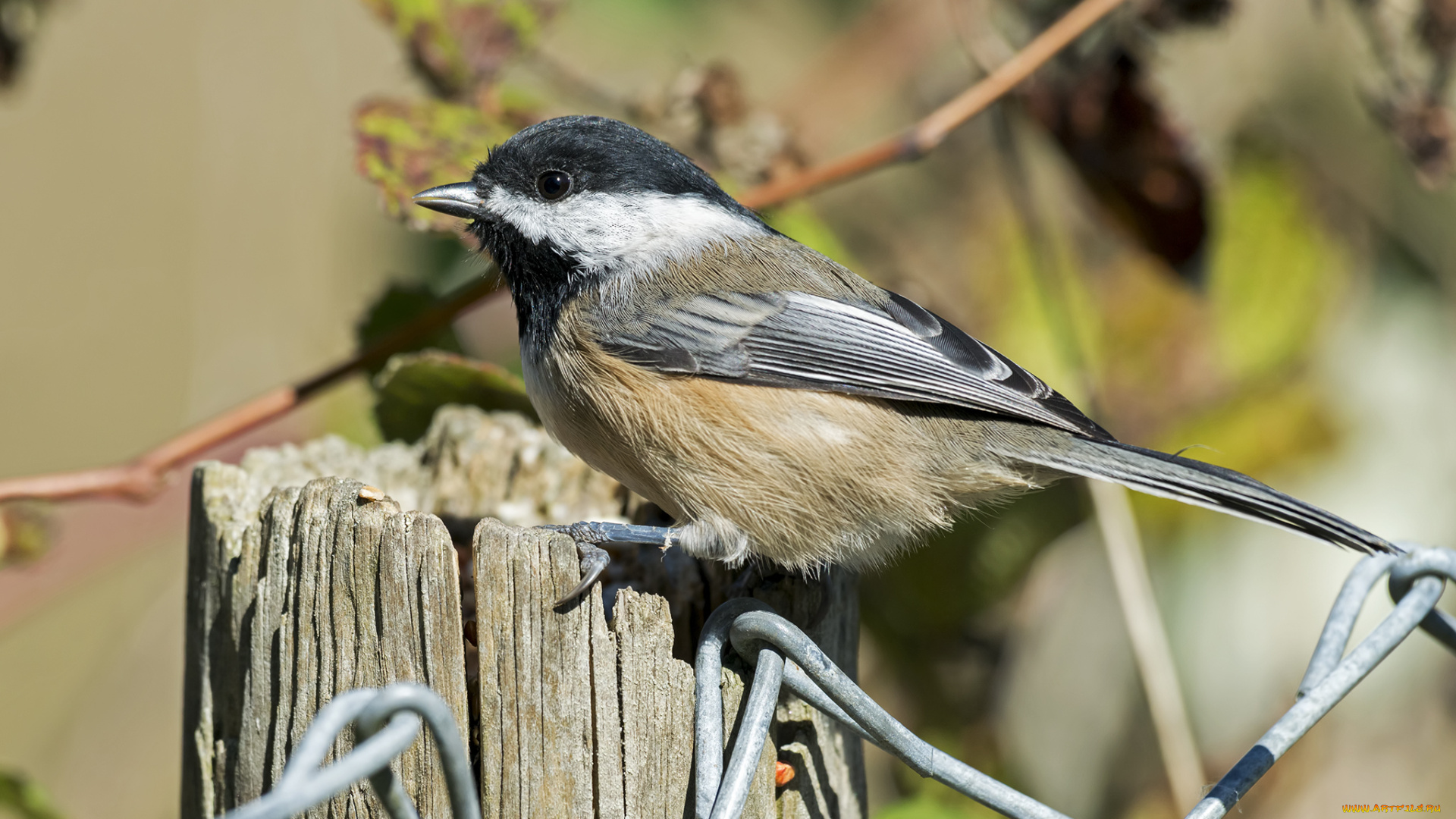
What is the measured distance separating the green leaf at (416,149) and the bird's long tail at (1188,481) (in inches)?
47.5

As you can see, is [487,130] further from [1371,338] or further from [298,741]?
[1371,338]

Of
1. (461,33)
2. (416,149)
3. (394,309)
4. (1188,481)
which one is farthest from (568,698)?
(461,33)

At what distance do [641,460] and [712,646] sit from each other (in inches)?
22.8

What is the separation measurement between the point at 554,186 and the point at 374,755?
1426 mm

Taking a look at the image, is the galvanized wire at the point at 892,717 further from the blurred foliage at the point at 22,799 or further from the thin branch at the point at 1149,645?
the blurred foliage at the point at 22,799

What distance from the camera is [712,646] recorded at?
1403 millimetres

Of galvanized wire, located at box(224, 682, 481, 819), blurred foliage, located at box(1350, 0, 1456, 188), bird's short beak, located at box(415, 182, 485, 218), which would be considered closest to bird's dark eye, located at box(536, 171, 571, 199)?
bird's short beak, located at box(415, 182, 485, 218)

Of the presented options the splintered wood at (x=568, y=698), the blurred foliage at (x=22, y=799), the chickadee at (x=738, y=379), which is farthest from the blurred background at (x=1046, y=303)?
the splintered wood at (x=568, y=698)

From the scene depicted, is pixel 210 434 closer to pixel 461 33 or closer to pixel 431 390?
pixel 431 390

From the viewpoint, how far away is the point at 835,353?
1.98 m

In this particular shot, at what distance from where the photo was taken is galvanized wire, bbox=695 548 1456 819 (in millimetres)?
1330

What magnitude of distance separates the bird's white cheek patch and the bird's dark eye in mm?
14


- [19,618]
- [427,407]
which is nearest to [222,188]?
[19,618]

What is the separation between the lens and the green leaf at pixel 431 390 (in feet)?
7.28
